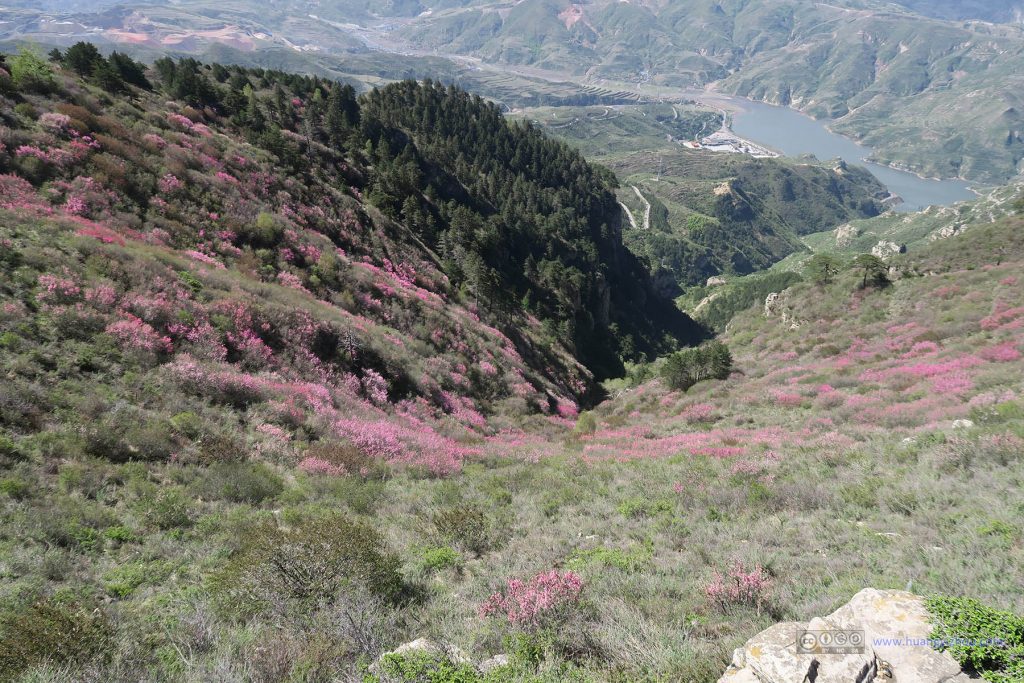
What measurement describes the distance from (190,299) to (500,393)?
17.8 meters

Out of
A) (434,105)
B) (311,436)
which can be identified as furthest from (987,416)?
(434,105)

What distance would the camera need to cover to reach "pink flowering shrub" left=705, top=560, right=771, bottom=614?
677cm

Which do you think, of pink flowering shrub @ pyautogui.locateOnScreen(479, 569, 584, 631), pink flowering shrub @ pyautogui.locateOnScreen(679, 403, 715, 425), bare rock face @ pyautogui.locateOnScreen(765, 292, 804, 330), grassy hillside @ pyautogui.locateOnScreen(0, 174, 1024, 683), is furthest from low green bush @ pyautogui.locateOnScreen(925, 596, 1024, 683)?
bare rock face @ pyautogui.locateOnScreen(765, 292, 804, 330)

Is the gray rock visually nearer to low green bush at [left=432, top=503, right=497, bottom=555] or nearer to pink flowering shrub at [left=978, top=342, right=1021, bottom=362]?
low green bush at [left=432, top=503, right=497, bottom=555]

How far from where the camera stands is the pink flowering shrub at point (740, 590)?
677cm

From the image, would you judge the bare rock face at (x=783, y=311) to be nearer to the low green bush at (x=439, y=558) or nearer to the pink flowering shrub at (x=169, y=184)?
the low green bush at (x=439, y=558)

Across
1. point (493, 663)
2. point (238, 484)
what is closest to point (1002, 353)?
point (493, 663)

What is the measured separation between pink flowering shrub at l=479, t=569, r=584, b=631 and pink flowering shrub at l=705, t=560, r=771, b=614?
6.77 feet

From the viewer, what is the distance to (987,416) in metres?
13.5

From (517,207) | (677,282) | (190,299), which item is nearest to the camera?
(190,299)

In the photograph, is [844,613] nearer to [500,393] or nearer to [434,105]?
[500,393]

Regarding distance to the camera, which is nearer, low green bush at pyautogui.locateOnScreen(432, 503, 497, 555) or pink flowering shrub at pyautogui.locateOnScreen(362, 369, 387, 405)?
low green bush at pyautogui.locateOnScreen(432, 503, 497, 555)

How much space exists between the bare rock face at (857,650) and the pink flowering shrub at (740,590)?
168cm

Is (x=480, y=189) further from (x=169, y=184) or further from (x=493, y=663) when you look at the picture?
(x=493, y=663)
